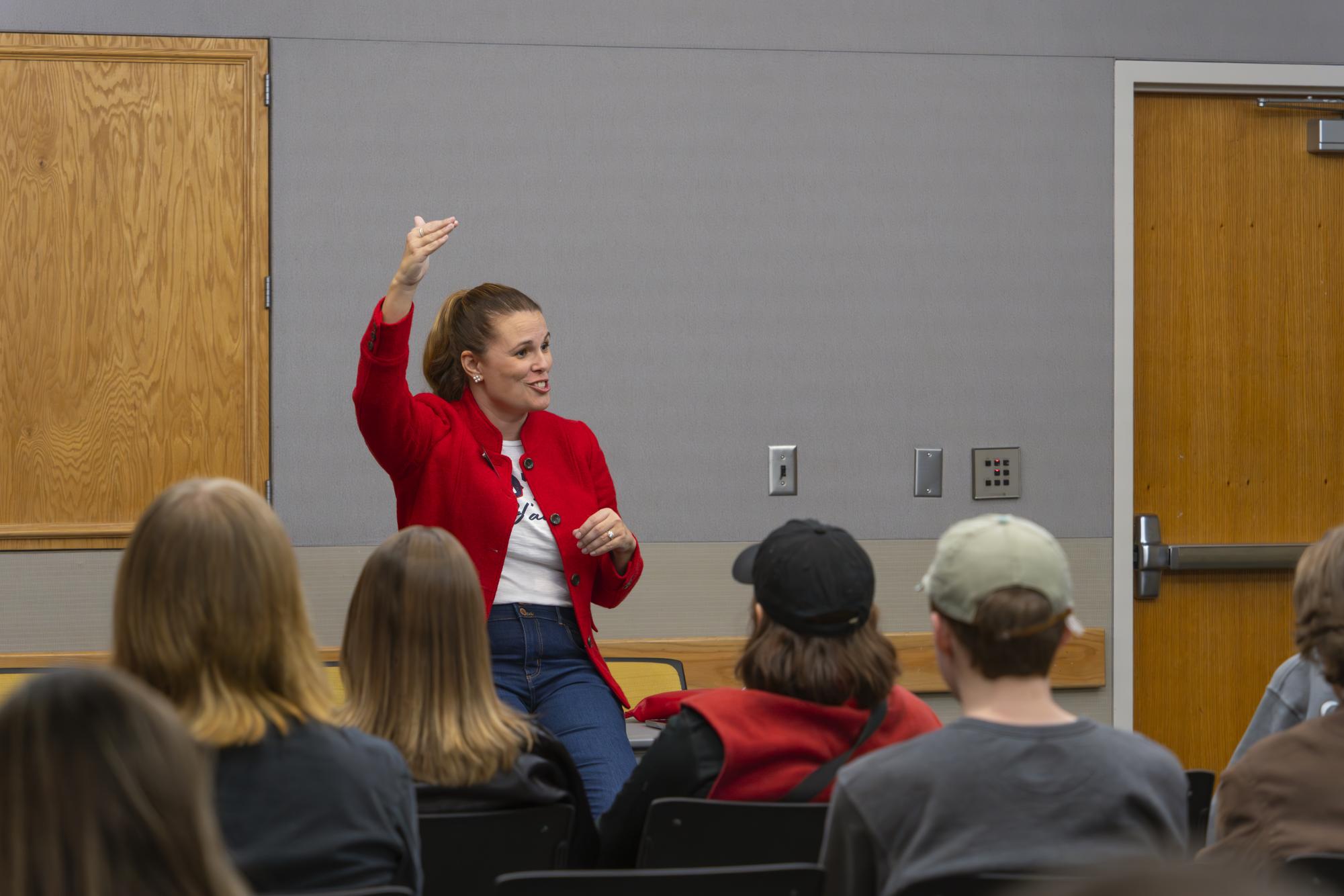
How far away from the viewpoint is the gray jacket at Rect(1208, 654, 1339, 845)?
212 cm

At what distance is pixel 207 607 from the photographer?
1.35 m

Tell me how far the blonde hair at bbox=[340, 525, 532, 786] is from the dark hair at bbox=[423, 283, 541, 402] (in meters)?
1.12

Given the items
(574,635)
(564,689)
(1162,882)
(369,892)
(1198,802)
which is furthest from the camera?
(574,635)

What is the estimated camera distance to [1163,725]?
4.20 metres

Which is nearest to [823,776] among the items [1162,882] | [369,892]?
[369,892]

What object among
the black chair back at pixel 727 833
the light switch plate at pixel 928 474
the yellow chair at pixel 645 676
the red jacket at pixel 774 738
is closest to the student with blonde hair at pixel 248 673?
the black chair back at pixel 727 833

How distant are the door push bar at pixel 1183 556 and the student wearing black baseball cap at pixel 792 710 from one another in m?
2.58

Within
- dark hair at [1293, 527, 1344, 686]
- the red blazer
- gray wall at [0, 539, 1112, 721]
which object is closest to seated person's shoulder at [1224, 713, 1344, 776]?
dark hair at [1293, 527, 1344, 686]

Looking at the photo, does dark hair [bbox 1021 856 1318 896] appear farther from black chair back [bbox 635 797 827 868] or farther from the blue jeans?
the blue jeans

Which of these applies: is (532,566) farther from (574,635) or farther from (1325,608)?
(1325,608)

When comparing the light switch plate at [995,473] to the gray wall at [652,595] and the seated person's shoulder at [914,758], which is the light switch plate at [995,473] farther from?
the seated person's shoulder at [914,758]

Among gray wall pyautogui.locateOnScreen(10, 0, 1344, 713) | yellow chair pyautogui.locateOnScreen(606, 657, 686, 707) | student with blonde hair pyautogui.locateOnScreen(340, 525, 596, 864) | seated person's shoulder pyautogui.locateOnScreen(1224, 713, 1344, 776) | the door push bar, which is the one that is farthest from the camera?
the door push bar

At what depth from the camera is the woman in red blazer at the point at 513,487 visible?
2.56 meters

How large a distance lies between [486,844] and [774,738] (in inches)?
16.1
